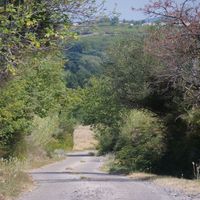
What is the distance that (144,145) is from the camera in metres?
36.6

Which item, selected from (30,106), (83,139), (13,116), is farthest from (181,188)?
(83,139)

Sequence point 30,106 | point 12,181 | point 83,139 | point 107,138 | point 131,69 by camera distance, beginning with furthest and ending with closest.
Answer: point 83,139, point 107,138, point 131,69, point 30,106, point 12,181

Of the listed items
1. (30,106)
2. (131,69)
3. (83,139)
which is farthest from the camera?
(83,139)

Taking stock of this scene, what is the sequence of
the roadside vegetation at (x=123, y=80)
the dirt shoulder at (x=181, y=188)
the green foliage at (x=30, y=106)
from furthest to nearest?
the green foliage at (x=30, y=106) < the dirt shoulder at (x=181, y=188) < the roadside vegetation at (x=123, y=80)

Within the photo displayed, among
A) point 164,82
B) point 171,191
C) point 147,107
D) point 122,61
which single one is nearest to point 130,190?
point 171,191

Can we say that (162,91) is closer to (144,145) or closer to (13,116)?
(144,145)

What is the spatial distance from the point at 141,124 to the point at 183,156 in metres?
7.60

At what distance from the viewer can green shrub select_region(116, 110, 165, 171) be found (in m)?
34.5

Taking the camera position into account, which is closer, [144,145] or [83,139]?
[144,145]

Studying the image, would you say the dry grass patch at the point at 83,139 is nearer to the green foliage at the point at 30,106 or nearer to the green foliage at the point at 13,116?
the green foliage at the point at 30,106

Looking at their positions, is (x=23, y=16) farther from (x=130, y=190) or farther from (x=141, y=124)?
(x=141, y=124)

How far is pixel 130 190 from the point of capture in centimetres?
2105

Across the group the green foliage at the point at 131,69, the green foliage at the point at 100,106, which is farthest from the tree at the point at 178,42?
the green foliage at the point at 100,106

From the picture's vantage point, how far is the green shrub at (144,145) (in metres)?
34.5
